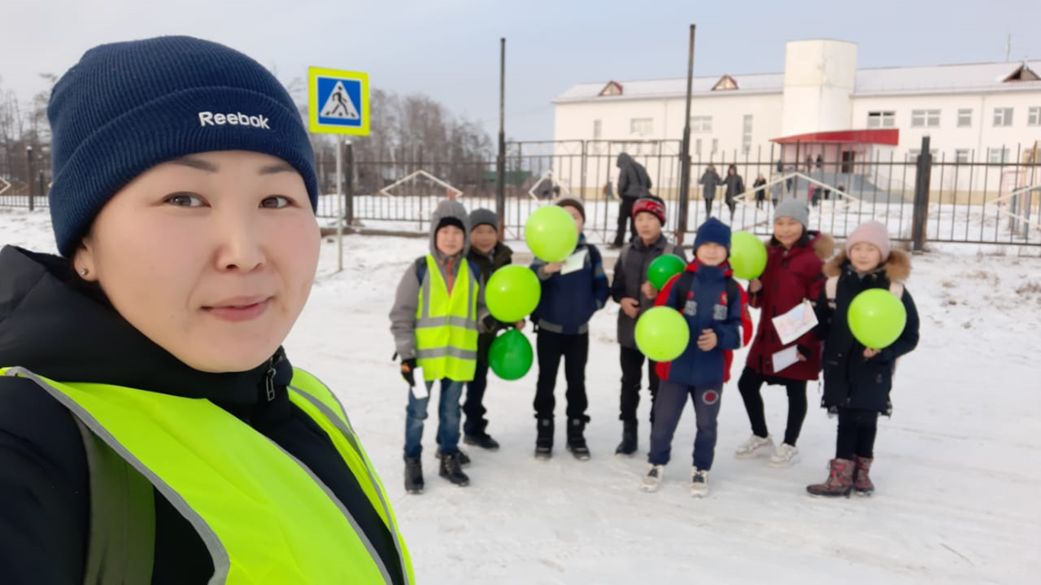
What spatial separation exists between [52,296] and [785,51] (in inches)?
1728

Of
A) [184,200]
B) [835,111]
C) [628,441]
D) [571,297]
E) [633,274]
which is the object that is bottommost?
[628,441]

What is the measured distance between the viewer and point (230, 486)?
858 millimetres

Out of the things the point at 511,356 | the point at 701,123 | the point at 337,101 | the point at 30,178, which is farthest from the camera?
the point at 701,123

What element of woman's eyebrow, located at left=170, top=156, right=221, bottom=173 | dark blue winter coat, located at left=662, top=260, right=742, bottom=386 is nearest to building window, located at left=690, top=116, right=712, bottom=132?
dark blue winter coat, located at left=662, top=260, right=742, bottom=386

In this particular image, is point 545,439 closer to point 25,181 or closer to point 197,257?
point 197,257

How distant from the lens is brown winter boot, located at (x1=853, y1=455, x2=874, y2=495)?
14.3ft

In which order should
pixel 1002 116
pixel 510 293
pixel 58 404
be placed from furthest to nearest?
pixel 1002 116 < pixel 510 293 < pixel 58 404

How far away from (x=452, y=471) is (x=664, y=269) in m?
1.93

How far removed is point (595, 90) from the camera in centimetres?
4606

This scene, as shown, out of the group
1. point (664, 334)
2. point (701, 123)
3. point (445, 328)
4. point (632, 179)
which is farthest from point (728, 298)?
point (701, 123)

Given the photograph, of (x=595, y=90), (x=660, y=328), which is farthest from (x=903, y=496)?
(x=595, y=90)

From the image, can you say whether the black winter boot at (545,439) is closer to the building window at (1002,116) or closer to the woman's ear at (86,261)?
the woman's ear at (86,261)

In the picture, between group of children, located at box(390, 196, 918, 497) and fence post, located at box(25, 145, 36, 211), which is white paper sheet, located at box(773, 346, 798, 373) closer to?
group of children, located at box(390, 196, 918, 497)

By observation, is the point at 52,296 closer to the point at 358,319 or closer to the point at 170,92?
the point at 170,92
